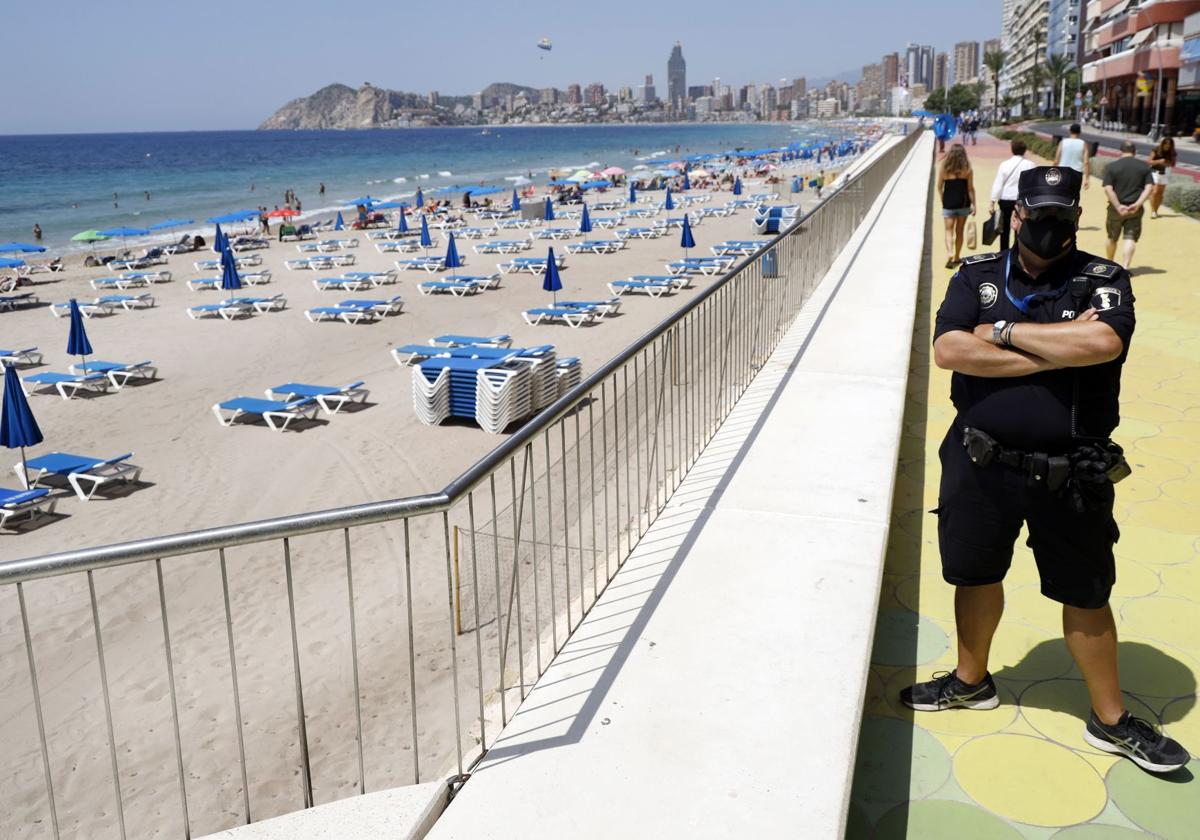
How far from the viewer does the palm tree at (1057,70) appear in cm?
10981

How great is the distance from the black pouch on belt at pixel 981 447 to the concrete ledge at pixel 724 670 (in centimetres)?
93

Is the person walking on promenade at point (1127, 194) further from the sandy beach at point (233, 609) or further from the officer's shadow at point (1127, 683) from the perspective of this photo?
the officer's shadow at point (1127, 683)

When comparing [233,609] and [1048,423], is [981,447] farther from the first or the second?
[233,609]

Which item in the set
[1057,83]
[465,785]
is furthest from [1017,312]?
[1057,83]

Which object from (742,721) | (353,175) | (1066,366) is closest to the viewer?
(1066,366)

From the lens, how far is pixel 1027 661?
4.03 metres

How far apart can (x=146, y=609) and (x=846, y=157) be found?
82.2m

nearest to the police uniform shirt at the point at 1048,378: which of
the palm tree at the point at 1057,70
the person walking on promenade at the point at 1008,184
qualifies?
the person walking on promenade at the point at 1008,184

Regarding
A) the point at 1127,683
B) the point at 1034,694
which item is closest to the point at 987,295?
the point at 1034,694

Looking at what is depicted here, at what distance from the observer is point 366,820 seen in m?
3.00

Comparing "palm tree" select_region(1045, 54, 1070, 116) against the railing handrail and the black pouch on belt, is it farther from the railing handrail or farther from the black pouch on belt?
the railing handrail

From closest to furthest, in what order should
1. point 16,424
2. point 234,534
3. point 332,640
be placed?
point 234,534 → point 332,640 → point 16,424

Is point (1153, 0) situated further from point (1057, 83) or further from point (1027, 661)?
point (1027, 661)

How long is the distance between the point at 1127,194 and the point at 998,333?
33.5ft
